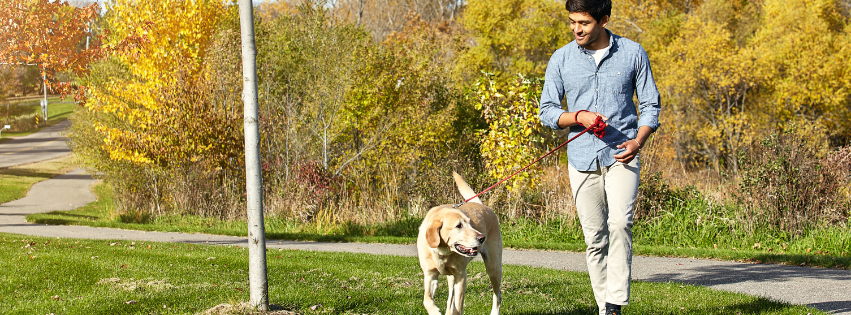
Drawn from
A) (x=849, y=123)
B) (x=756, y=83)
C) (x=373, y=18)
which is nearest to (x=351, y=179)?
(x=756, y=83)

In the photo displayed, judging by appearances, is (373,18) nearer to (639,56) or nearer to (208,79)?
(208,79)

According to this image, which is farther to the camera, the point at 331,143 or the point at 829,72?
the point at 829,72

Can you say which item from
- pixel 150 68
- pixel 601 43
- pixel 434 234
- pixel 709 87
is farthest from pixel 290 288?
pixel 709 87

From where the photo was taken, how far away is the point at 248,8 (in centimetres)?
425

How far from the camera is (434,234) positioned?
13.0ft

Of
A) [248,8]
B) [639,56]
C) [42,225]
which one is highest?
[248,8]

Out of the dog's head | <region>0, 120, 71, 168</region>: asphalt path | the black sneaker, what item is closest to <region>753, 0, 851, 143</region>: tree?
the black sneaker

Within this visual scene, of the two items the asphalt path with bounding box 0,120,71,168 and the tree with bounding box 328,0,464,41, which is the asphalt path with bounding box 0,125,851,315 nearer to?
the asphalt path with bounding box 0,120,71,168

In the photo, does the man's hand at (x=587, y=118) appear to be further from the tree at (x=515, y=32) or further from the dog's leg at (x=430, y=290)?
the tree at (x=515, y=32)

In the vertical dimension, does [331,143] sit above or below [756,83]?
below

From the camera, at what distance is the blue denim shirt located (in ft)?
13.2

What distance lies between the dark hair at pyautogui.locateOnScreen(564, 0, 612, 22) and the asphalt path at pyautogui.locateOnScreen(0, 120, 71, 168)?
126ft

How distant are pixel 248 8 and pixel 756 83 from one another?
30.0m

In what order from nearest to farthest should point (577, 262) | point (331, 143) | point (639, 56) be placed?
point (639, 56)
point (577, 262)
point (331, 143)
